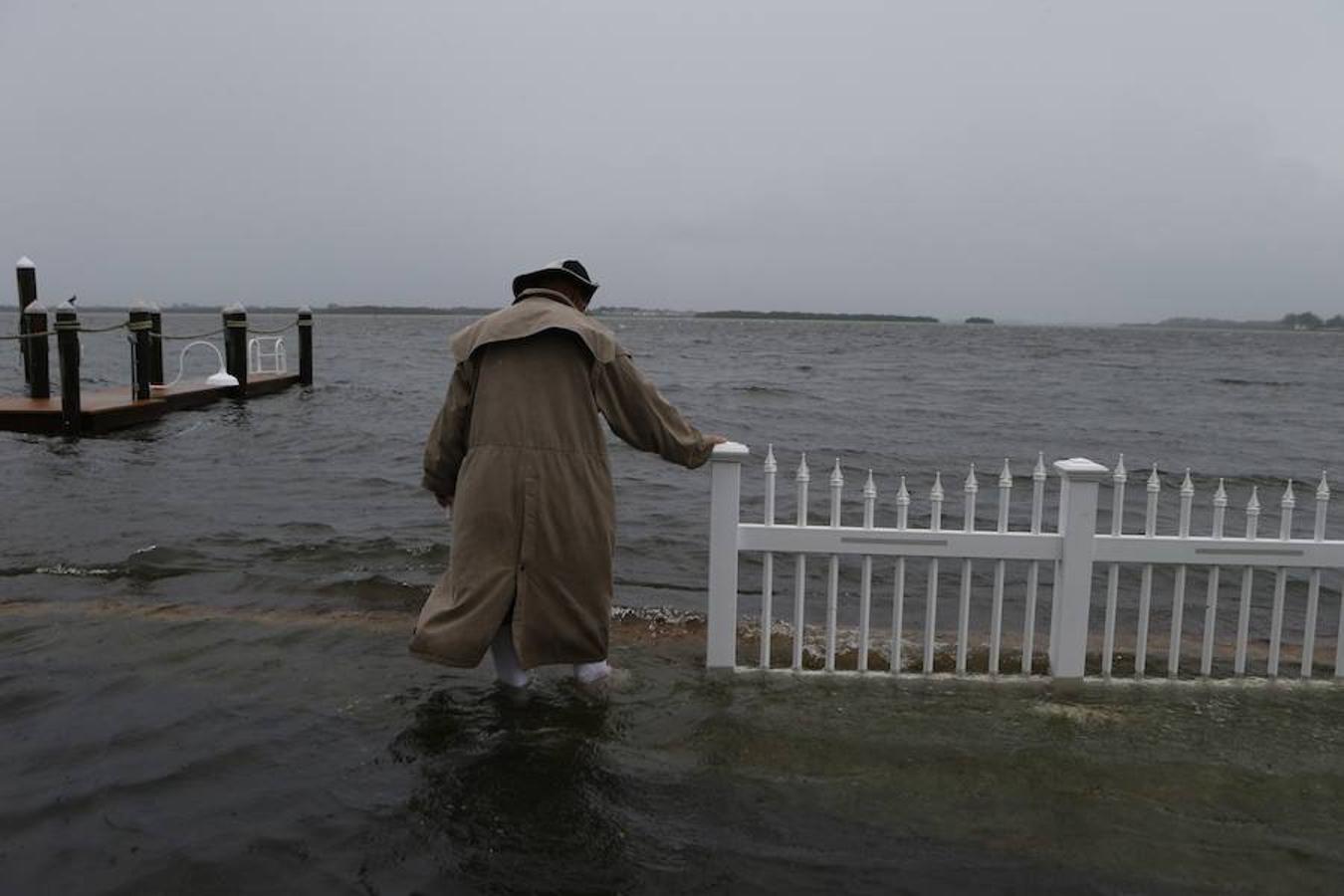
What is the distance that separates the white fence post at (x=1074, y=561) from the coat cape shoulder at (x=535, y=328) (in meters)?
2.11

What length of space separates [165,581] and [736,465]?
4643mm

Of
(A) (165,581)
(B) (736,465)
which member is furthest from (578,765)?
(A) (165,581)

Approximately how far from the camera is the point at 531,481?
3963mm

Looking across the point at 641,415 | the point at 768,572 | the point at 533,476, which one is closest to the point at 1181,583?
the point at 768,572

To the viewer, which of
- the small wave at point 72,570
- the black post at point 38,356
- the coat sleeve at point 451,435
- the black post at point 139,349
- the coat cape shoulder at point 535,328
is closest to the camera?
the coat cape shoulder at point 535,328

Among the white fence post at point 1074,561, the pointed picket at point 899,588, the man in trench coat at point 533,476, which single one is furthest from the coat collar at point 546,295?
the white fence post at point 1074,561

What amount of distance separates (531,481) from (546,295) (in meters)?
0.73

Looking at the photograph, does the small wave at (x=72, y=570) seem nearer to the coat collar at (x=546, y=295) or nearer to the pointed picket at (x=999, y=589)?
the coat collar at (x=546, y=295)

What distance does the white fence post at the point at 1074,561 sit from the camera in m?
4.70

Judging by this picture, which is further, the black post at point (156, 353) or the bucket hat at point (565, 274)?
the black post at point (156, 353)

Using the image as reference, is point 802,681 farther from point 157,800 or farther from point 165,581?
point 165,581

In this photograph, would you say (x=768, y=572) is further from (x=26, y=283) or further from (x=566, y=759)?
(x=26, y=283)

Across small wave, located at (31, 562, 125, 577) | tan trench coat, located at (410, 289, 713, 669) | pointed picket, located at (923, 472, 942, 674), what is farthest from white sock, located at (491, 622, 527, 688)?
small wave, located at (31, 562, 125, 577)

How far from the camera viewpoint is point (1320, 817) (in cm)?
367
